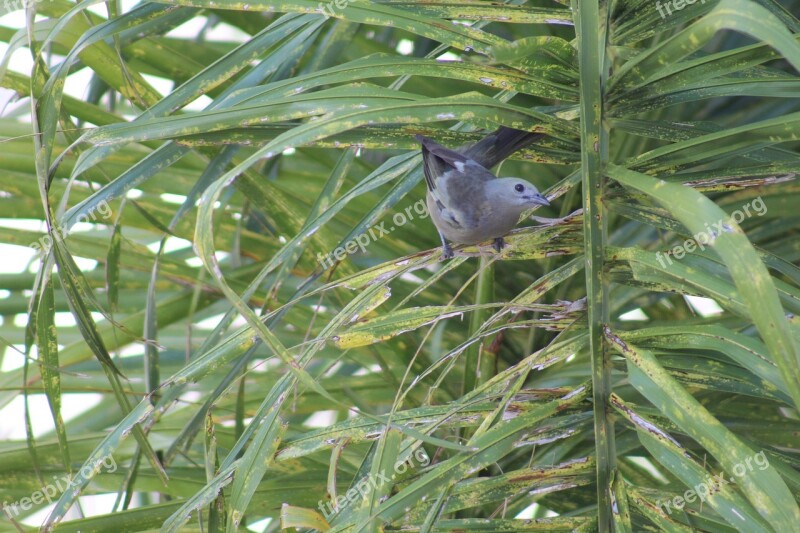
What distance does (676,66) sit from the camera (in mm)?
829

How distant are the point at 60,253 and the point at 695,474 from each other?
748 mm

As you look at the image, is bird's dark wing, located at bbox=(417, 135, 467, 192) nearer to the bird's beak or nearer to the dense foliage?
the dense foliage

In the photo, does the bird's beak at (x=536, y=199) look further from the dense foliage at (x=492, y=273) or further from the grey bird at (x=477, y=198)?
the dense foliage at (x=492, y=273)

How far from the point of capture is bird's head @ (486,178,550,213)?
1.28m

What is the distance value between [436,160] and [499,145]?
10cm

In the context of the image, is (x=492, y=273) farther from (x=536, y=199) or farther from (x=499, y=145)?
(x=499, y=145)

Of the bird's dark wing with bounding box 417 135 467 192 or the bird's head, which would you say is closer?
the bird's dark wing with bounding box 417 135 467 192

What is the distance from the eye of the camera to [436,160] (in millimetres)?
1156

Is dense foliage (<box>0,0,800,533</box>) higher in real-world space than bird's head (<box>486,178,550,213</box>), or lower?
lower

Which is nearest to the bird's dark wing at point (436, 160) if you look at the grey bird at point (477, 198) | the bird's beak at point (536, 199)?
the grey bird at point (477, 198)

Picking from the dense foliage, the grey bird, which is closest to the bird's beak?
the grey bird

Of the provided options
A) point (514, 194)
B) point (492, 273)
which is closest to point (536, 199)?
point (514, 194)

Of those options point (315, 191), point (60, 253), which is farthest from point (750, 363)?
point (315, 191)

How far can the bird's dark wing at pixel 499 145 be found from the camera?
3.48 feet
